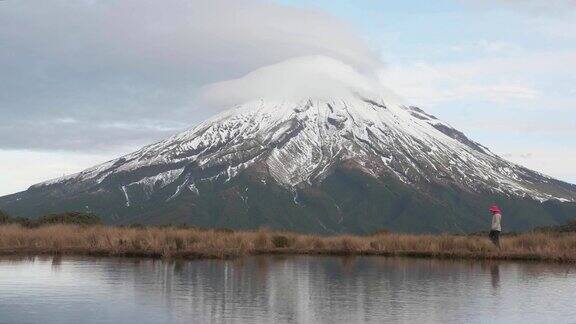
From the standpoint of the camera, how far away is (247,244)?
31953mm

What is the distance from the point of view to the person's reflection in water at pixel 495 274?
69.6 feet

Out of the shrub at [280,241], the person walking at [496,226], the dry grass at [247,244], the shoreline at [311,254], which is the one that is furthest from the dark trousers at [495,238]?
the shrub at [280,241]

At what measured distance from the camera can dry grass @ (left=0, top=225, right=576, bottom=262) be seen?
29.5 metres

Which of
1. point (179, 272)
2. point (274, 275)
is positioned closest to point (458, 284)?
point (274, 275)

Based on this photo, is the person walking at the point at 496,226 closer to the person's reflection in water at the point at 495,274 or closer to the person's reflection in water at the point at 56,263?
the person's reflection in water at the point at 495,274

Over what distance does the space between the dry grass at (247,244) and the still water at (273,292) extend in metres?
2.74

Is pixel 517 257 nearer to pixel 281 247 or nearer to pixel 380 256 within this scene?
pixel 380 256

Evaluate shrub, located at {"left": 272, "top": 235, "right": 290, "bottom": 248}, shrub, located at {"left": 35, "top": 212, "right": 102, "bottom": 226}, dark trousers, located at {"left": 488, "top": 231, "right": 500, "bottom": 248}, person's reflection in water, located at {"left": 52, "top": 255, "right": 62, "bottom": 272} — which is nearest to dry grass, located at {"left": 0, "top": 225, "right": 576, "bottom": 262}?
shrub, located at {"left": 272, "top": 235, "right": 290, "bottom": 248}

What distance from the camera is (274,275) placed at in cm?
2223

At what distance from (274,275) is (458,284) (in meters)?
5.24

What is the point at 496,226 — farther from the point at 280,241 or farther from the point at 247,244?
the point at 247,244

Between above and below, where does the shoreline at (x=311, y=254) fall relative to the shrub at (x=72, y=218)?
below

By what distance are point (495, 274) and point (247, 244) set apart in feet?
37.2

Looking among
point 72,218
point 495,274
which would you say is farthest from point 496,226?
point 72,218
